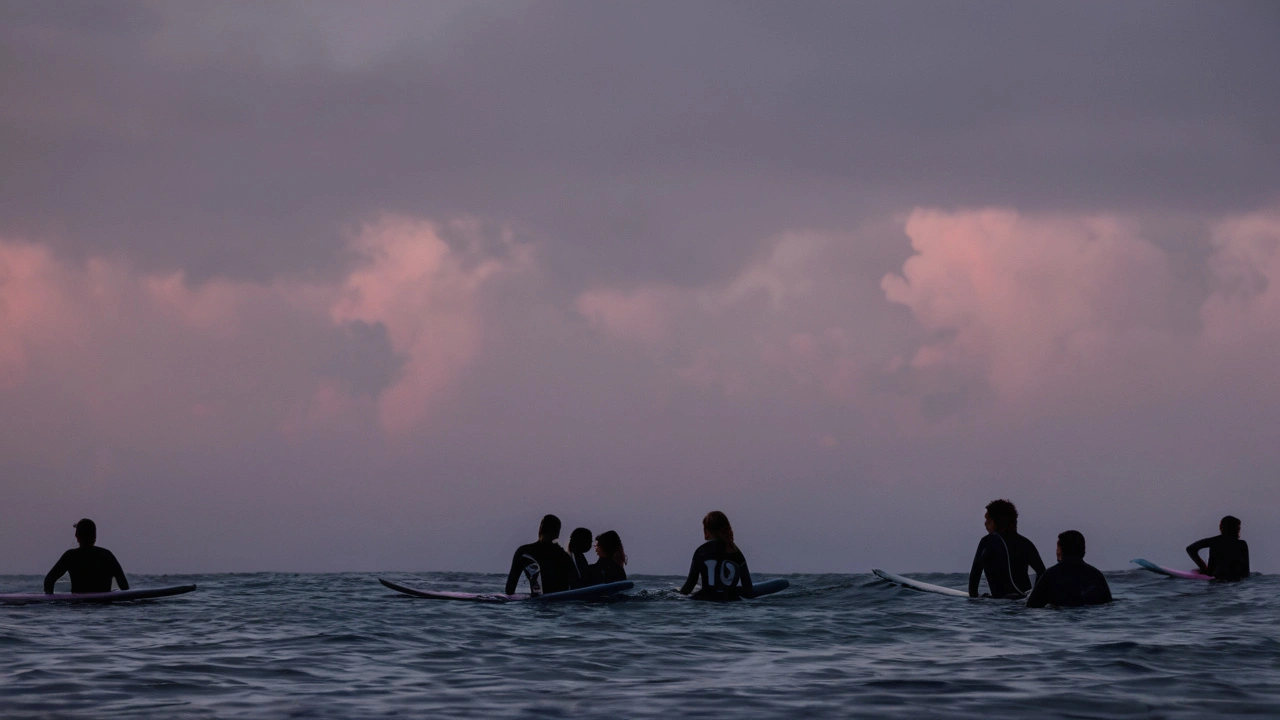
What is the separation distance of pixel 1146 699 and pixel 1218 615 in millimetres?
7463

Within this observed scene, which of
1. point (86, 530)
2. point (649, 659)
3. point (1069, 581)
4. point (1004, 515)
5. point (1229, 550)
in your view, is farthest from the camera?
point (1229, 550)

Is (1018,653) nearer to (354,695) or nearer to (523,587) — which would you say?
(354,695)

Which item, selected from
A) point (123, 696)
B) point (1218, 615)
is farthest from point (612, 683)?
point (1218, 615)

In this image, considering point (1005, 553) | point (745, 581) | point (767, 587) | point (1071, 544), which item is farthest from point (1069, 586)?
point (767, 587)

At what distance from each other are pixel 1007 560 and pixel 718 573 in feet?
13.0

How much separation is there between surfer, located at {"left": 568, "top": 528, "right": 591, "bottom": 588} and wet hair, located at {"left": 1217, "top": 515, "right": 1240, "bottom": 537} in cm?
1060

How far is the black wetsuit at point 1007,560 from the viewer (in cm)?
1534

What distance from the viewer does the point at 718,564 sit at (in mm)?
16219

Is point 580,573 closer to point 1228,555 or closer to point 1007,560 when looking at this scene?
point 1007,560

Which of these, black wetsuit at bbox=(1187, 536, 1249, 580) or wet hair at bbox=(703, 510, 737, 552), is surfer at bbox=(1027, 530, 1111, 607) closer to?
wet hair at bbox=(703, 510, 737, 552)

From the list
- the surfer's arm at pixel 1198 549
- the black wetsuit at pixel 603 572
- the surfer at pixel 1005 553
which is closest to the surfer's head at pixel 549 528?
the black wetsuit at pixel 603 572

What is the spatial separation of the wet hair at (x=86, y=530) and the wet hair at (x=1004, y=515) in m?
12.8

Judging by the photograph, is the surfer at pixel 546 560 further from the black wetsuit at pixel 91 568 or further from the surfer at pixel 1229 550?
the surfer at pixel 1229 550

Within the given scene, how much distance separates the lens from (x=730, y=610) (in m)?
15.4
